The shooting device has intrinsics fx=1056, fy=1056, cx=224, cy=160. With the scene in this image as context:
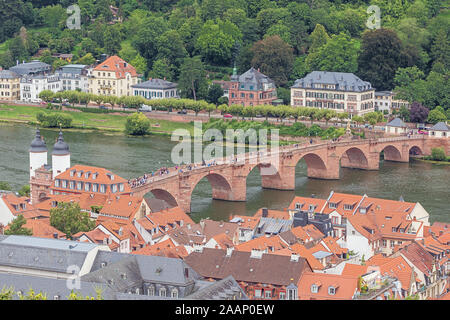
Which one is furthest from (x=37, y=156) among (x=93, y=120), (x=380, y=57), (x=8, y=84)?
(x=8, y=84)

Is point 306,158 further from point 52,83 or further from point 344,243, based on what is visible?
point 52,83

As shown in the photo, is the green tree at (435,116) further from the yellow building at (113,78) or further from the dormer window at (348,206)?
the dormer window at (348,206)

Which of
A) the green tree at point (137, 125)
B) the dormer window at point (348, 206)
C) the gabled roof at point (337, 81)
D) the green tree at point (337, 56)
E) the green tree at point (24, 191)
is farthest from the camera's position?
the green tree at point (337, 56)

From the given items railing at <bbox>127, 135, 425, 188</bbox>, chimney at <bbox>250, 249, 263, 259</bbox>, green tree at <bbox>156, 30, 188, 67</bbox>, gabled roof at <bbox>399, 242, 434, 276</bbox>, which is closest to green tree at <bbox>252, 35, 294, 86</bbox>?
green tree at <bbox>156, 30, 188, 67</bbox>

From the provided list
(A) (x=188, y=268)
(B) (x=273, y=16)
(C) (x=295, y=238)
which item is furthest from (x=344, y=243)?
(B) (x=273, y=16)

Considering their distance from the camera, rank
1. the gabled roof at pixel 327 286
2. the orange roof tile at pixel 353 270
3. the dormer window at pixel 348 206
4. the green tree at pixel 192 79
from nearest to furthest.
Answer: the gabled roof at pixel 327 286, the orange roof tile at pixel 353 270, the dormer window at pixel 348 206, the green tree at pixel 192 79

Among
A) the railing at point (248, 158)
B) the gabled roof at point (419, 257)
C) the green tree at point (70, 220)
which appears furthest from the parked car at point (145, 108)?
the gabled roof at point (419, 257)
